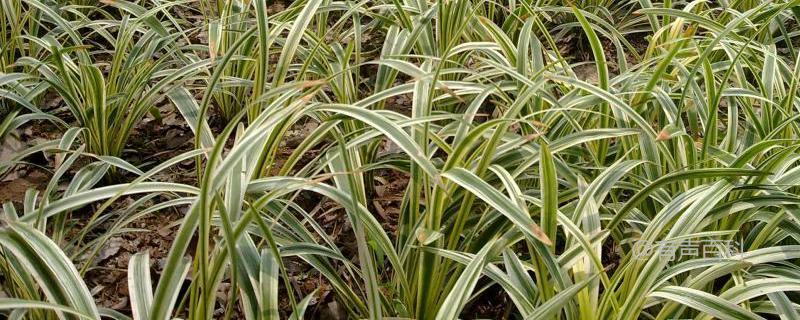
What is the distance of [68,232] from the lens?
1.95m

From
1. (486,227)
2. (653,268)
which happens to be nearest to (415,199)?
(486,227)

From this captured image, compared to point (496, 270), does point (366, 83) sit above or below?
above

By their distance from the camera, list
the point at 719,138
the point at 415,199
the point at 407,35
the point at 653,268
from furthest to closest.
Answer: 1. the point at 407,35
2. the point at 719,138
3. the point at 415,199
4. the point at 653,268

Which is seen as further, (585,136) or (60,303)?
(585,136)

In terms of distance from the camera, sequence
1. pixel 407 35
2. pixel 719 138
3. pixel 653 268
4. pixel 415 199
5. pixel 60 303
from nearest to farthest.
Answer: pixel 60 303, pixel 653 268, pixel 415 199, pixel 719 138, pixel 407 35

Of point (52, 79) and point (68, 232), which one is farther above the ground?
point (52, 79)

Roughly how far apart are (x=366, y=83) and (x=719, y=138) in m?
0.96

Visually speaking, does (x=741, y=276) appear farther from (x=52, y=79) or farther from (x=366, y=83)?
(x=52, y=79)

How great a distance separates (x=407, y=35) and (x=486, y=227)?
726 millimetres

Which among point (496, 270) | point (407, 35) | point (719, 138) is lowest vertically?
point (496, 270)

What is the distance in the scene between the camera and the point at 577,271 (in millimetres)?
1530

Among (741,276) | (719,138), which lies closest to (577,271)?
(741,276)

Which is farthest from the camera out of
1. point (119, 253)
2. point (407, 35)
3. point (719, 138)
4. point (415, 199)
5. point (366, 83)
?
point (366, 83)

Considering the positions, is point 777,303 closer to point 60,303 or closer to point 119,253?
point 60,303
